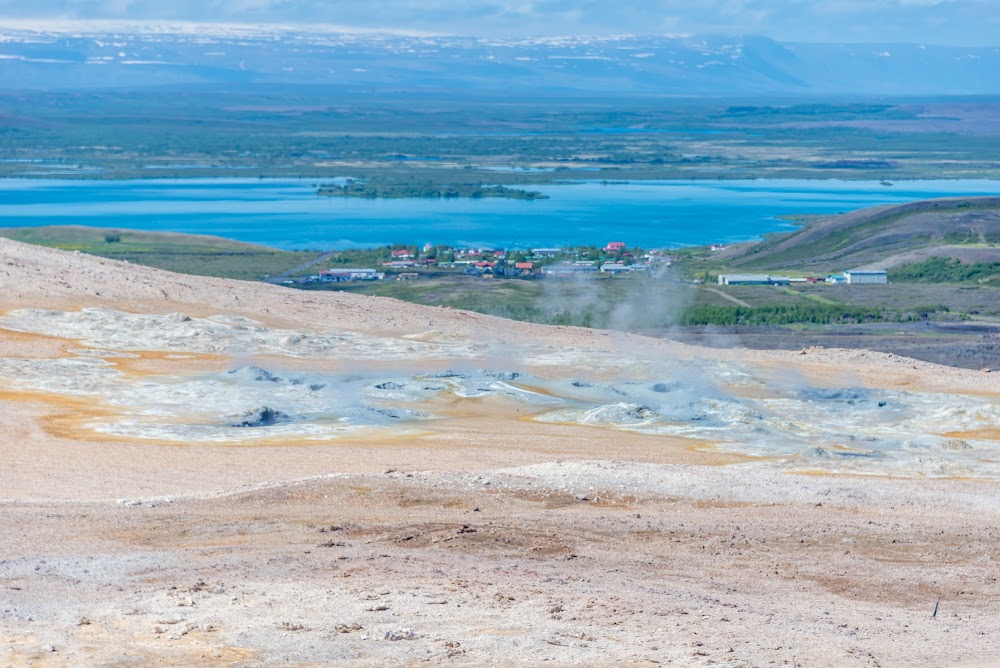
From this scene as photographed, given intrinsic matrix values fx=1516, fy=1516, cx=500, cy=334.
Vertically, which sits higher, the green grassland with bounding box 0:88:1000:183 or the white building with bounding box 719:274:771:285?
the green grassland with bounding box 0:88:1000:183

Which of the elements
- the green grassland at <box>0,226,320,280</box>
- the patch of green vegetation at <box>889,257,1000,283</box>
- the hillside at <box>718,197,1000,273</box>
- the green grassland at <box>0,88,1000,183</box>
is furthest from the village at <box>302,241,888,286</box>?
the green grassland at <box>0,88,1000,183</box>

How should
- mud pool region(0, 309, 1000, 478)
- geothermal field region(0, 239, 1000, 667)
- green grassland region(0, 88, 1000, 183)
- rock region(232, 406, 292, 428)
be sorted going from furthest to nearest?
1. green grassland region(0, 88, 1000, 183)
2. rock region(232, 406, 292, 428)
3. mud pool region(0, 309, 1000, 478)
4. geothermal field region(0, 239, 1000, 667)

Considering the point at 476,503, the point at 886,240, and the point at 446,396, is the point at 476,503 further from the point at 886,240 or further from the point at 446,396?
the point at 886,240

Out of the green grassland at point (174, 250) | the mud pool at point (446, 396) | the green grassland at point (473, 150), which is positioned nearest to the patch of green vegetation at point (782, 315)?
the mud pool at point (446, 396)

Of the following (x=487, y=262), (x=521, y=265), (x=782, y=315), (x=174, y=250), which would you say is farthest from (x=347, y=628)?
(x=174, y=250)

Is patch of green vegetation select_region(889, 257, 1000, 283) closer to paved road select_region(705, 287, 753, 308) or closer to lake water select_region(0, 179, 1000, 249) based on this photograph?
paved road select_region(705, 287, 753, 308)

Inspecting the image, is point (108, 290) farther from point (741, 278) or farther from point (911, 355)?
point (741, 278)
